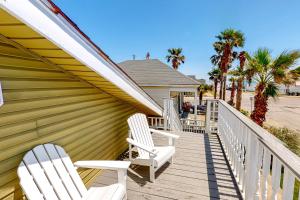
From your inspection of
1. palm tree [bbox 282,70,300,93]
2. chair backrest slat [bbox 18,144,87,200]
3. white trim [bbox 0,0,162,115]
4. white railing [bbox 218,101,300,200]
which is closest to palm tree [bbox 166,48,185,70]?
palm tree [bbox 282,70,300,93]

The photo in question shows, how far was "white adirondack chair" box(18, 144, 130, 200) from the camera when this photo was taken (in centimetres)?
208

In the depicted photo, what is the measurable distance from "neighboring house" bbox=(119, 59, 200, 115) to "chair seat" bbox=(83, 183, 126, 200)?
30.8 ft

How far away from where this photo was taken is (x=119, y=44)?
29.4 meters

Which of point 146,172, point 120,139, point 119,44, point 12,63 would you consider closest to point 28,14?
point 12,63

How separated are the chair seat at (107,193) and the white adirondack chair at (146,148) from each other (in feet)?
3.23

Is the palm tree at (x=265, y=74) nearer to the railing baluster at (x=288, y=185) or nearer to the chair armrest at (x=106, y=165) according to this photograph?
the chair armrest at (x=106, y=165)

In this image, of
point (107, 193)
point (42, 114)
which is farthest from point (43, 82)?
point (107, 193)

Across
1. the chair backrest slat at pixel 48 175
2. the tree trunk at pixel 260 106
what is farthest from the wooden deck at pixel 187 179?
the tree trunk at pixel 260 106

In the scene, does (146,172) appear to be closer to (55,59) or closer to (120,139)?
(120,139)

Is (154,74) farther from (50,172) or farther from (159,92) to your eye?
(50,172)

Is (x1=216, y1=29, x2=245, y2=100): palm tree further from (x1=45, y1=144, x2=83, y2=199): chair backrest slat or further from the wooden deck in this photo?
(x1=45, y1=144, x2=83, y2=199): chair backrest slat

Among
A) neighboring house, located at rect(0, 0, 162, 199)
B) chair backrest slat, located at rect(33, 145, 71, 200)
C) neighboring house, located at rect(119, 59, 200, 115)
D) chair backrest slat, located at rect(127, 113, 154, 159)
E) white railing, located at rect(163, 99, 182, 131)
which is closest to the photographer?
neighboring house, located at rect(0, 0, 162, 199)

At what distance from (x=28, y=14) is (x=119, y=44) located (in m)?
29.1

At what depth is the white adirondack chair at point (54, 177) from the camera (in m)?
2.08
